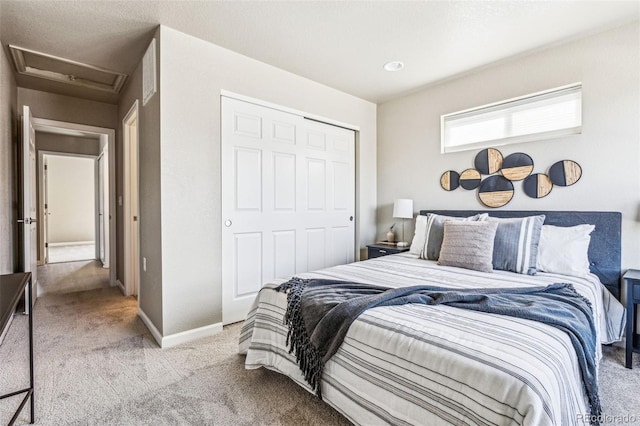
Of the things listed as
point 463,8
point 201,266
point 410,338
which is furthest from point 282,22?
point 410,338

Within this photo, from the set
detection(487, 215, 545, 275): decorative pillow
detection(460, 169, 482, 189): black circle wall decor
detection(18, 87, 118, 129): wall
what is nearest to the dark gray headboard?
detection(487, 215, 545, 275): decorative pillow

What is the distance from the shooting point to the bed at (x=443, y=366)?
3.20 ft

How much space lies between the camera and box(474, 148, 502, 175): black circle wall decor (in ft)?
10.1

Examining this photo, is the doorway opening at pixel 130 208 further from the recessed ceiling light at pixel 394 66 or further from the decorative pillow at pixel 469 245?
the decorative pillow at pixel 469 245

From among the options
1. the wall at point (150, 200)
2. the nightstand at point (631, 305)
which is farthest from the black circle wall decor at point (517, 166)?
the wall at point (150, 200)

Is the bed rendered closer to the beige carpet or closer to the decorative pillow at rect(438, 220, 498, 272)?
the beige carpet

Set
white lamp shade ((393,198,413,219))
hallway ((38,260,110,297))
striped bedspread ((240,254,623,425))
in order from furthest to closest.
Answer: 1. hallway ((38,260,110,297))
2. white lamp shade ((393,198,413,219))
3. striped bedspread ((240,254,623,425))

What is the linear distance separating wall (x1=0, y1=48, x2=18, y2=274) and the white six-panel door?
76.9 inches

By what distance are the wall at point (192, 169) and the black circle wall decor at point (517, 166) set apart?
247cm

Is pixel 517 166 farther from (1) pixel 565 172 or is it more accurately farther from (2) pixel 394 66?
(2) pixel 394 66

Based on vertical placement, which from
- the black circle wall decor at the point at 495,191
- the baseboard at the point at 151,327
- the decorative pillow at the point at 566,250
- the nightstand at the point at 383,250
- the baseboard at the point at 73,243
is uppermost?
the black circle wall decor at the point at 495,191

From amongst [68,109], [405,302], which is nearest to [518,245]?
[405,302]

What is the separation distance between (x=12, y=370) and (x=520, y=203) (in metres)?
4.14

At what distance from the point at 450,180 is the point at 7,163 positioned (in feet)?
14.8
